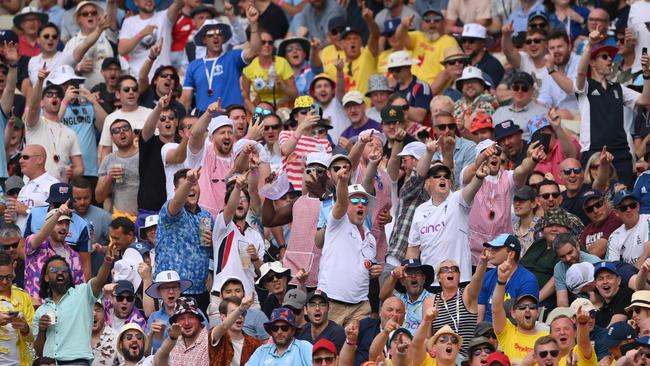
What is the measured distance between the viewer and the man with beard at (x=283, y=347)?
1866 cm

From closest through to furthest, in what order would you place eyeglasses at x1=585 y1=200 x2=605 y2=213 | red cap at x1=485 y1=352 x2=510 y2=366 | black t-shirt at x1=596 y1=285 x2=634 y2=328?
red cap at x1=485 y1=352 x2=510 y2=366, black t-shirt at x1=596 y1=285 x2=634 y2=328, eyeglasses at x1=585 y1=200 x2=605 y2=213

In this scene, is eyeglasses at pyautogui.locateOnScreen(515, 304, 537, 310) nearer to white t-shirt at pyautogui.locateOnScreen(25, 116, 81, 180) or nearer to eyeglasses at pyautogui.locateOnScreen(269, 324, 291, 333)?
eyeglasses at pyautogui.locateOnScreen(269, 324, 291, 333)

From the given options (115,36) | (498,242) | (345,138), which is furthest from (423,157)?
(115,36)

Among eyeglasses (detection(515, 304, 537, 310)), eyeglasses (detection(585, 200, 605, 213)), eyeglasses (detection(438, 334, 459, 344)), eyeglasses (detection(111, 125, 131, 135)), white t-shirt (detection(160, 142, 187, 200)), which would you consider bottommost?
eyeglasses (detection(438, 334, 459, 344))

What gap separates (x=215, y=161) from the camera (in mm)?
21656

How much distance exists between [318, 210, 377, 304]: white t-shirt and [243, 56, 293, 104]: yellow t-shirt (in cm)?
526

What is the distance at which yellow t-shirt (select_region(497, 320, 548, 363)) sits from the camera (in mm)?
18439

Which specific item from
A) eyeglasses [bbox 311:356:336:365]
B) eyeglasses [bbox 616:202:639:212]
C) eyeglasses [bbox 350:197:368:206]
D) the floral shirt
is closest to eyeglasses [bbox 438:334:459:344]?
eyeglasses [bbox 311:356:336:365]

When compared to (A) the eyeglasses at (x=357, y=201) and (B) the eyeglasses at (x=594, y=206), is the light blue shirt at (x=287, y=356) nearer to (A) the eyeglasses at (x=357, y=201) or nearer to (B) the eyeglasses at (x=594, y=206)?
(A) the eyeglasses at (x=357, y=201)

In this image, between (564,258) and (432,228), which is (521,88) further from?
(432,228)

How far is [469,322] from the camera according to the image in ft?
61.6

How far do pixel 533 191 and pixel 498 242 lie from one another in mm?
1853

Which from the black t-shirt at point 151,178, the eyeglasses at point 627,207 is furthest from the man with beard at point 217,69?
the eyeglasses at point 627,207

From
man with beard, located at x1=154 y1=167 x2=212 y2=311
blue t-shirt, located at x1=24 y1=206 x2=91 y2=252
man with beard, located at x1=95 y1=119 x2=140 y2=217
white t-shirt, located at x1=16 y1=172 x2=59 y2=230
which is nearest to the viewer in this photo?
man with beard, located at x1=154 y1=167 x2=212 y2=311
